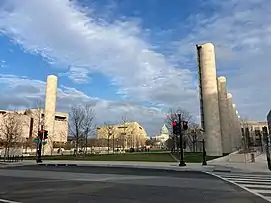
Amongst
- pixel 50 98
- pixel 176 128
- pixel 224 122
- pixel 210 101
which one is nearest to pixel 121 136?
pixel 50 98

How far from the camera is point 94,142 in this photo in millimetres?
101312

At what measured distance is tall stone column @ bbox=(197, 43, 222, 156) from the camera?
5622cm

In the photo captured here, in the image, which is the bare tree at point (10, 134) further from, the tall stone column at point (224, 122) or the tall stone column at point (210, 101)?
the tall stone column at point (224, 122)

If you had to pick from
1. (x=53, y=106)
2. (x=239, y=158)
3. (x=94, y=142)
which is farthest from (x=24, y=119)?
(x=239, y=158)

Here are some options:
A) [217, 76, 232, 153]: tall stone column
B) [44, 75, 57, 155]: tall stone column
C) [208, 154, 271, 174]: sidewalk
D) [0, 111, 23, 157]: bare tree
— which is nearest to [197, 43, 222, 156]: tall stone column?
[217, 76, 232, 153]: tall stone column

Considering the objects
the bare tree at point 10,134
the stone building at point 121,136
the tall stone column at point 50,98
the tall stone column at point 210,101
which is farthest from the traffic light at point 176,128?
the stone building at point 121,136

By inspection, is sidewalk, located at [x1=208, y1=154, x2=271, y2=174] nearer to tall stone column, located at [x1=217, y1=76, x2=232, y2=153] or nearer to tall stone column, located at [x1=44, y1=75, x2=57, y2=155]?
tall stone column, located at [x1=217, y1=76, x2=232, y2=153]

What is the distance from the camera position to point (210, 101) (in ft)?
187

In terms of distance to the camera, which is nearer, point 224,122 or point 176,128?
point 176,128

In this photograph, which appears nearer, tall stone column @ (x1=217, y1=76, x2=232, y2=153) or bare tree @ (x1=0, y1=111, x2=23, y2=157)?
bare tree @ (x1=0, y1=111, x2=23, y2=157)

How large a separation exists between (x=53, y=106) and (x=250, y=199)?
69.7m

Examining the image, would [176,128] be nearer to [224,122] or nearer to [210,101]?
[210,101]

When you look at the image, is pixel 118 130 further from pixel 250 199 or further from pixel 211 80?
pixel 250 199

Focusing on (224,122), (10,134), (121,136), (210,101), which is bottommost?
(10,134)
